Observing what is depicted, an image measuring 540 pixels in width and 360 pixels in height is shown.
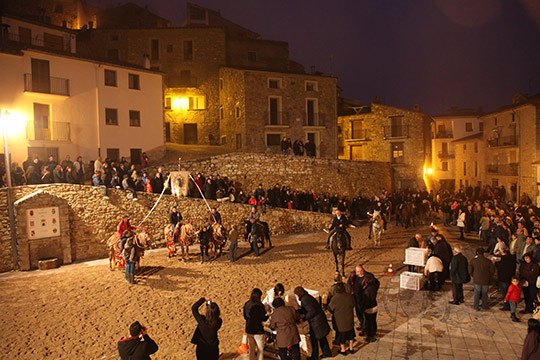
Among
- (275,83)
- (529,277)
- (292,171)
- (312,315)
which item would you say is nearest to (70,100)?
(292,171)

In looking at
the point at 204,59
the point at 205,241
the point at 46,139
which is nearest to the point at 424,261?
the point at 205,241

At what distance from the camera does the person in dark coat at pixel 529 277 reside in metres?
8.62

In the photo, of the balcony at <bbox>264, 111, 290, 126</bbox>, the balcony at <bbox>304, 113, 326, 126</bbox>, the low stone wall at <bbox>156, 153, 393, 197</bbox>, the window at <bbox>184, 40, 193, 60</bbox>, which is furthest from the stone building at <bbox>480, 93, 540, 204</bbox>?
the window at <bbox>184, 40, 193, 60</bbox>

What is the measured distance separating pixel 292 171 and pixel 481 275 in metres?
16.9

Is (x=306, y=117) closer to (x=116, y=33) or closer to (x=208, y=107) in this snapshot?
(x=208, y=107)

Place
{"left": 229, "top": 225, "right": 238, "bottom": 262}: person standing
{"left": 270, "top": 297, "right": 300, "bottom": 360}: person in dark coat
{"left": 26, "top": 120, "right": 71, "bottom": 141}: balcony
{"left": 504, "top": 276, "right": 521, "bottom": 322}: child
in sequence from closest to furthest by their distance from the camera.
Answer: {"left": 270, "top": 297, "right": 300, "bottom": 360}: person in dark coat
{"left": 504, "top": 276, "right": 521, "bottom": 322}: child
{"left": 229, "top": 225, "right": 238, "bottom": 262}: person standing
{"left": 26, "top": 120, "right": 71, "bottom": 141}: balcony

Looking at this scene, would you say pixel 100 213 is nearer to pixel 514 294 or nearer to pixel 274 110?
pixel 514 294

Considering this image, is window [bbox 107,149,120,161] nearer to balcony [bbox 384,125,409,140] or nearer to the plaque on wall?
the plaque on wall

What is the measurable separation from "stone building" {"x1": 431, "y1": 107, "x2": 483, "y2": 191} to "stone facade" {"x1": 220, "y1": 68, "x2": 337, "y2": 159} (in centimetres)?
1804

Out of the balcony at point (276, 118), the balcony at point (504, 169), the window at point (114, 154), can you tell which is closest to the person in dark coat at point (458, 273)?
the window at point (114, 154)

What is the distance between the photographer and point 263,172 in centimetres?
2420

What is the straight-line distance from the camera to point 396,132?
111 ft

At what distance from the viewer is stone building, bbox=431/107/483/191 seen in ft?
143

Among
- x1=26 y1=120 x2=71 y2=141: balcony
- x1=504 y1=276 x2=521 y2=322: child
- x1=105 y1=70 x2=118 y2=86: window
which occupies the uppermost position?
x1=105 y1=70 x2=118 y2=86: window
